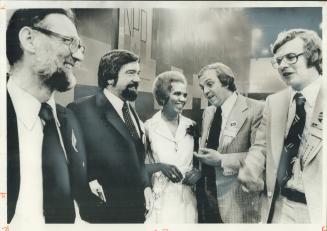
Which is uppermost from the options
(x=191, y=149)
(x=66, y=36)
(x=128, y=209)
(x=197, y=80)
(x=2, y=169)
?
(x=66, y=36)

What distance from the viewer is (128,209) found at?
1.62 m

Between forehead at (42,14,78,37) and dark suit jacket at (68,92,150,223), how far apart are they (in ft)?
0.92

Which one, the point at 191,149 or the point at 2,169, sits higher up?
the point at 191,149

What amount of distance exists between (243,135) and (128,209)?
558 millimetres

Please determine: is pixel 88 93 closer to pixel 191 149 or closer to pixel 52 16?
pixel 52 16

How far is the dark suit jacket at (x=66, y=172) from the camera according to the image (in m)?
1.61

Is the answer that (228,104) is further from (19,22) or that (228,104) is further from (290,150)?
(19,22)

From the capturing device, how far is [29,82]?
1623mm

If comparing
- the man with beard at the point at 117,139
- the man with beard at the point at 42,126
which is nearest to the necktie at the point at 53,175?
the man with beard at the point at 42,126

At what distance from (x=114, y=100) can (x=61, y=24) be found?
0.38 meters

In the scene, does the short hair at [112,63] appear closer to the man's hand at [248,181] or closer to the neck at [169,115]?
the neck at [169,115]

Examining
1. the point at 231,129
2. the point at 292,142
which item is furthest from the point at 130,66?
the point at 292,142

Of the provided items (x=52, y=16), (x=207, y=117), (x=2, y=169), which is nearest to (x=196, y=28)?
(x=207, y=117)

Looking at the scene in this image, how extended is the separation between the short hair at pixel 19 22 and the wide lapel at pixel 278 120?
2.93ft
